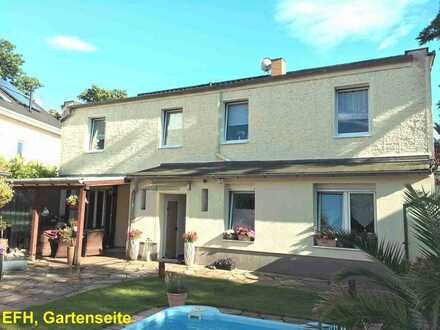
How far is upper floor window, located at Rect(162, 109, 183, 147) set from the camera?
16.4 m

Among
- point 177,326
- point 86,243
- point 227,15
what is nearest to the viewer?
point 177,326

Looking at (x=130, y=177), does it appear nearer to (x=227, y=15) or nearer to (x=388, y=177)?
(x=227, y=15)

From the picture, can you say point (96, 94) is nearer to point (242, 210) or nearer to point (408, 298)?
point (242, 210)

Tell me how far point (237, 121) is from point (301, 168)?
160 inches

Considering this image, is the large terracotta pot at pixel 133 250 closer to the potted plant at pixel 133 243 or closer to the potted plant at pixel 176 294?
the potted plant at pixel 133 243

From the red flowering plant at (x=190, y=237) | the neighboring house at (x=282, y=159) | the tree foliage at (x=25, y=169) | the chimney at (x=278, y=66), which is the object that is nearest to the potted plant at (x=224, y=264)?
the neighboring house at (x=282, y=159)

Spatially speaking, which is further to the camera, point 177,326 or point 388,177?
point 388,177

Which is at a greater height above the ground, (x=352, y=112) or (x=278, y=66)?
(x=278, y=66)

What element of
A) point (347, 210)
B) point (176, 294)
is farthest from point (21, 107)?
point (347, 210)

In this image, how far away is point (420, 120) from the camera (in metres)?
11.8

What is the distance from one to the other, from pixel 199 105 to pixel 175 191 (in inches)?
158

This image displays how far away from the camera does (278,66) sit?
617 inches

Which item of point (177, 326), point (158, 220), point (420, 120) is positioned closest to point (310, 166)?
point (420, 120)

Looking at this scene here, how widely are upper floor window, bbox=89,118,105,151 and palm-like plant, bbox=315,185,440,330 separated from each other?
16.3 meters
